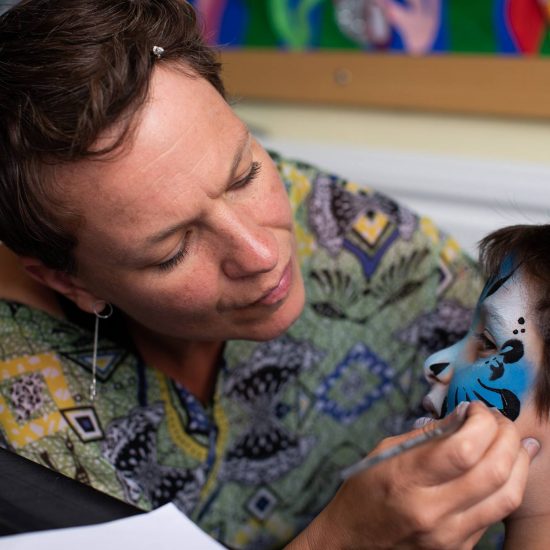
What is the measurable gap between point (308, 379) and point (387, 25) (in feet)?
2.72

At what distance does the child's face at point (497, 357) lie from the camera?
0.87m

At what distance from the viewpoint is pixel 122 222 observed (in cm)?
91

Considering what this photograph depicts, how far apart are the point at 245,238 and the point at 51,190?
225 mm

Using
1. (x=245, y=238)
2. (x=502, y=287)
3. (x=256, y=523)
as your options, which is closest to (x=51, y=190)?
(x=245, y=238)

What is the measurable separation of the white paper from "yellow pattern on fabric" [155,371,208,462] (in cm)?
48

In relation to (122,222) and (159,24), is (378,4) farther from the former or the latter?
(122,222)

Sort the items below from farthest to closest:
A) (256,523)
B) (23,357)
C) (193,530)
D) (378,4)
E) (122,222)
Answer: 1. (378,4)
2. (256,523)
3. (23,357)
4. (122,222)
5. (193,530)

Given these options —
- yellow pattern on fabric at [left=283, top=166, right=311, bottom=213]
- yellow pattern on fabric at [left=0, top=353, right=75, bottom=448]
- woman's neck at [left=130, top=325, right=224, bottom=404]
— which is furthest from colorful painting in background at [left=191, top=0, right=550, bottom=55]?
yellow pattern on fabric at [left=0, top=353, right=75, bottom=448]

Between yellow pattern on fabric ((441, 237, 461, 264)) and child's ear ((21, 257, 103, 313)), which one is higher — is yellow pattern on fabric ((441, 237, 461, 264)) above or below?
below

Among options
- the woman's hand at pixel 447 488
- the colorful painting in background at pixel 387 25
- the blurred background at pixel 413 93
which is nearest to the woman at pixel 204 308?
the woman's hand at pixel 447 488

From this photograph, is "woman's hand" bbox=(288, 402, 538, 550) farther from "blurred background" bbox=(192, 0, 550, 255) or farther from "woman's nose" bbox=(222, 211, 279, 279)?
"blurred background" bbox=(192, 0, 550, 255)

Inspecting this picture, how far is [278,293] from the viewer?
40.0 inches

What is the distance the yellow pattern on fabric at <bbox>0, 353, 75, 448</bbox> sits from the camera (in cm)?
102

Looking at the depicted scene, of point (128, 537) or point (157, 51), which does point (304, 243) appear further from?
point (128, 537)
